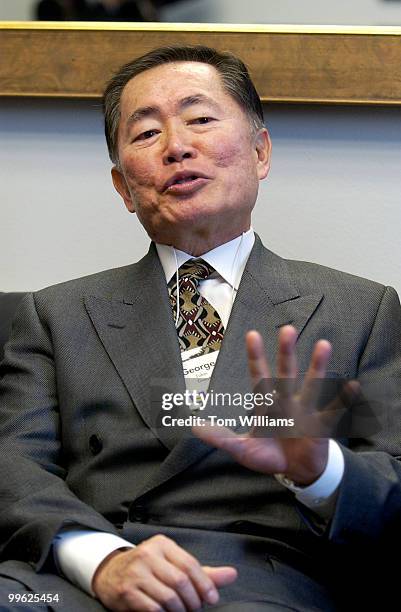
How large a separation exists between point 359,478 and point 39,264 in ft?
3.20

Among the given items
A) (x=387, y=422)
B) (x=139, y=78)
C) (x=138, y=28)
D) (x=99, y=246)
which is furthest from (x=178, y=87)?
(x=387, y=422)

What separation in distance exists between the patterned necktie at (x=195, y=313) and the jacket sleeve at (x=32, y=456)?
21cm

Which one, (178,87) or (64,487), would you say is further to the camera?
(178,87)

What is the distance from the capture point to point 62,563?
4.19ft

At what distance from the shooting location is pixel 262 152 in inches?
66.1

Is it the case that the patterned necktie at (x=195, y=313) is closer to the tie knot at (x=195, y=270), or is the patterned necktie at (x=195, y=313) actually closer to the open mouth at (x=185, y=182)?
the tie knot at (x=195, y=270)

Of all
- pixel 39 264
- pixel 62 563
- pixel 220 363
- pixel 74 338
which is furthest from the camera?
pixel 39 264

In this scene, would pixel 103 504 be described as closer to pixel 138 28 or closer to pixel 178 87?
pixel 178 87

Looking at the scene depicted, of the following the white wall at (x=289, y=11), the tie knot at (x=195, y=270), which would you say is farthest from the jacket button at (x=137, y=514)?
the white wall at (x=289, y=11)

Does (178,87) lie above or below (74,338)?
above

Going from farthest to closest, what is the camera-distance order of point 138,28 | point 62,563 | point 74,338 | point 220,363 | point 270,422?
1. point 138,28
2. point 74,338
3. point 220,363
4. point 62,563
5. point 270,422

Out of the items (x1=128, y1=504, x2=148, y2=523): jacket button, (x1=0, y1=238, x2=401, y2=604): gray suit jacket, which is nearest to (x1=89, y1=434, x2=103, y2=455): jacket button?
(x1=0, y1=238, x2=401, y2=604): gray suit jacket

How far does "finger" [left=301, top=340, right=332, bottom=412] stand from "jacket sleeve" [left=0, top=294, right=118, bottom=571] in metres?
0.38

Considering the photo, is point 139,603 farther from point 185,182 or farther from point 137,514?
point 185,182
